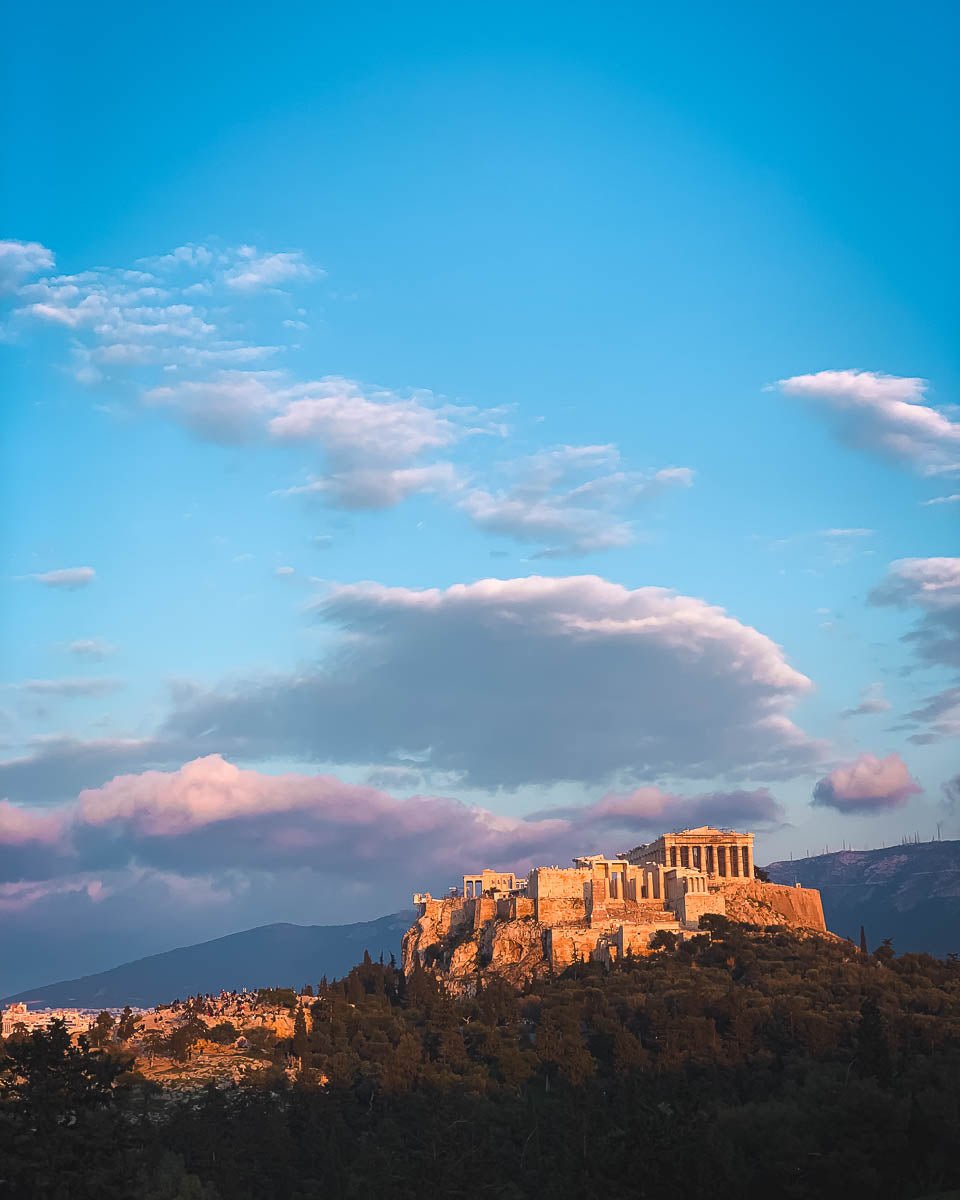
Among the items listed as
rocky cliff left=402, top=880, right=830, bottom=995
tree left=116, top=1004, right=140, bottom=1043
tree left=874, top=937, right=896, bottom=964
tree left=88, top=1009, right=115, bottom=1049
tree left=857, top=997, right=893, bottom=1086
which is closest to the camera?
tree left=857, top=997, right=893, bottom=1086

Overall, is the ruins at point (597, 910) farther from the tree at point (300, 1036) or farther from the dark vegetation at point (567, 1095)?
the tree at point (300, 1036)

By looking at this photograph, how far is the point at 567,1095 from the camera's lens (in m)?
90.8

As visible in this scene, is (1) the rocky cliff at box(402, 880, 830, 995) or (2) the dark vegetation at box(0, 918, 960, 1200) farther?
(1) the rocky cliff at box(402, 880, 830, 995)

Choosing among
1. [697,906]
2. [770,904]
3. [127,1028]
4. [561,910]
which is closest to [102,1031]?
[127,1028]

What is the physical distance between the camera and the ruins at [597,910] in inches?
5172

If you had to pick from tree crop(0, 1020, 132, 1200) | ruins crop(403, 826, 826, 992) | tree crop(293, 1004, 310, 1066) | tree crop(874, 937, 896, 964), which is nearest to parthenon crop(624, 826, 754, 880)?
ruins crop(403, 826, 826, 992)

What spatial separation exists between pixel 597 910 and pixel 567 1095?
1789 inches

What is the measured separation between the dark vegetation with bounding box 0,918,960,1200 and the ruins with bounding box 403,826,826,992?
406 centimetres

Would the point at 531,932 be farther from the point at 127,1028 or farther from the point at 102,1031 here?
the point at 102,1031

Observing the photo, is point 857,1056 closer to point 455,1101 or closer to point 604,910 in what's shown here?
point 455,1101

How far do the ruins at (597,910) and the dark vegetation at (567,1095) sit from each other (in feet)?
13.3

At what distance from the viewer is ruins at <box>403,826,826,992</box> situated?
13138 centimetres

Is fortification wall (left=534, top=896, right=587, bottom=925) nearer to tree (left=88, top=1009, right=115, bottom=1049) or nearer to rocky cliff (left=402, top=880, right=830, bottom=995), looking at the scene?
rocky cliff (left=402, top=880, right=830, bottom=995)

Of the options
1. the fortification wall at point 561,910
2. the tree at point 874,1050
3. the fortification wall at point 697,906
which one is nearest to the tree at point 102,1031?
the fortification wall at point 561,910
